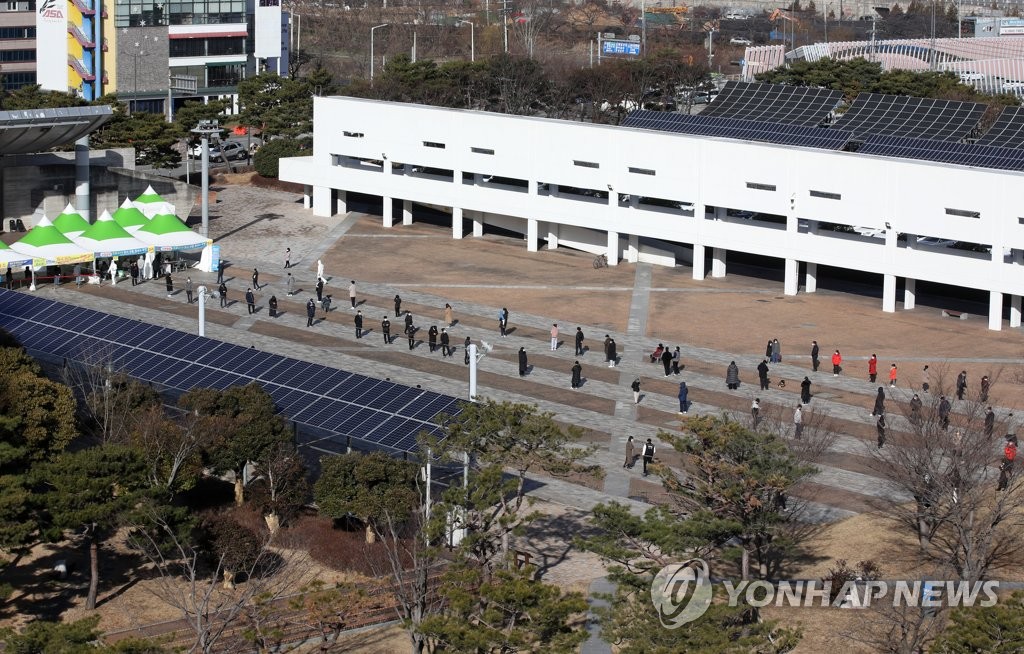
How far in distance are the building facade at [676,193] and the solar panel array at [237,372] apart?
2526 cm

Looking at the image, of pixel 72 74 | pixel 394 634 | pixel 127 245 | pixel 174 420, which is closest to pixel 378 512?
pixel 394 634

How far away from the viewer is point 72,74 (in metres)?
107

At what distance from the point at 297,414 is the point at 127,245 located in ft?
80.5

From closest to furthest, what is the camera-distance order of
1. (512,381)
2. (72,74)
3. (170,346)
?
(170,346), (512,381), (72,74)

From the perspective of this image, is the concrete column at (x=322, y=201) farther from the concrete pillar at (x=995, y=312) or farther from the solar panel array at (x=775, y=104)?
the concrete pillar at (x=995, y=312)

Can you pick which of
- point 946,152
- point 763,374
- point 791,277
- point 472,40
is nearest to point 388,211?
point 791,277

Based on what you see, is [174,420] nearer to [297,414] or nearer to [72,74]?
[297,414]

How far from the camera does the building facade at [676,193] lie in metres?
57.9

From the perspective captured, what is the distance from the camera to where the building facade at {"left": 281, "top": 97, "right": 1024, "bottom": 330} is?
57.9 m

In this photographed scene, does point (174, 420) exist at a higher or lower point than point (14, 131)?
lower

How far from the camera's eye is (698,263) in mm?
64875

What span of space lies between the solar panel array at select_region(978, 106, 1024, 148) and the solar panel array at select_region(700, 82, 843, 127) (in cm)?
964

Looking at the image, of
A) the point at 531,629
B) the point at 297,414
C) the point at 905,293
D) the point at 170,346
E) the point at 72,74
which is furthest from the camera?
the point at 72,74

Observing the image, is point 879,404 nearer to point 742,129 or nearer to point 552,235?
point 552,235
